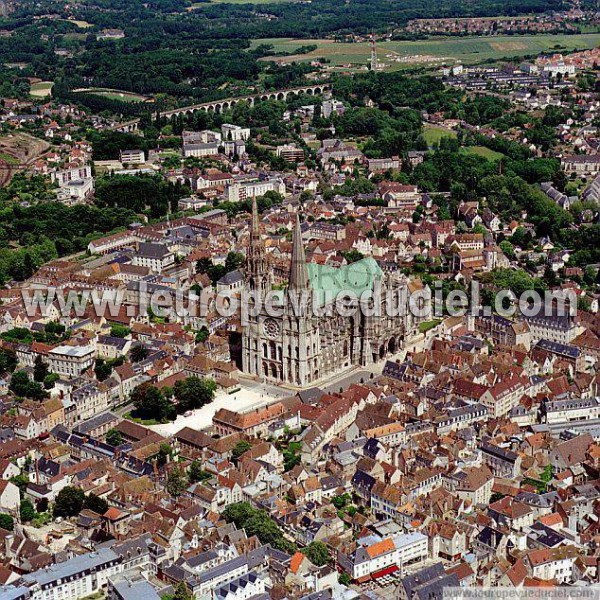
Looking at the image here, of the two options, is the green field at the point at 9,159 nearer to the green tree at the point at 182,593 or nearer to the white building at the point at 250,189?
the white building at the point at 250,189

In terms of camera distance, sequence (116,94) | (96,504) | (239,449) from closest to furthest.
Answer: (96,504) < (239,449) < (116,94)

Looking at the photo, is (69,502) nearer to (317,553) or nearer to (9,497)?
(9,497)

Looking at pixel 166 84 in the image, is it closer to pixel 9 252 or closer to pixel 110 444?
pixel 9 252

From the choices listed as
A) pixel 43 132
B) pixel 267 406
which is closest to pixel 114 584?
pixel 267 406

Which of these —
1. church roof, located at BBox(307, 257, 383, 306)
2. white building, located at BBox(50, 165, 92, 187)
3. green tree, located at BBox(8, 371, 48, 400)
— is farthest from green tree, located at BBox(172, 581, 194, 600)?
white building, located at BBox(50, 165, 92, 187)

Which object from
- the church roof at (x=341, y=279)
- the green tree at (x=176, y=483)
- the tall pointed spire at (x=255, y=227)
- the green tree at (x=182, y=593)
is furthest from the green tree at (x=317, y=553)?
the tall pointed spire at (x=255, y=227)

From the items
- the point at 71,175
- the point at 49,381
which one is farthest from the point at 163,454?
the point at 71,175
